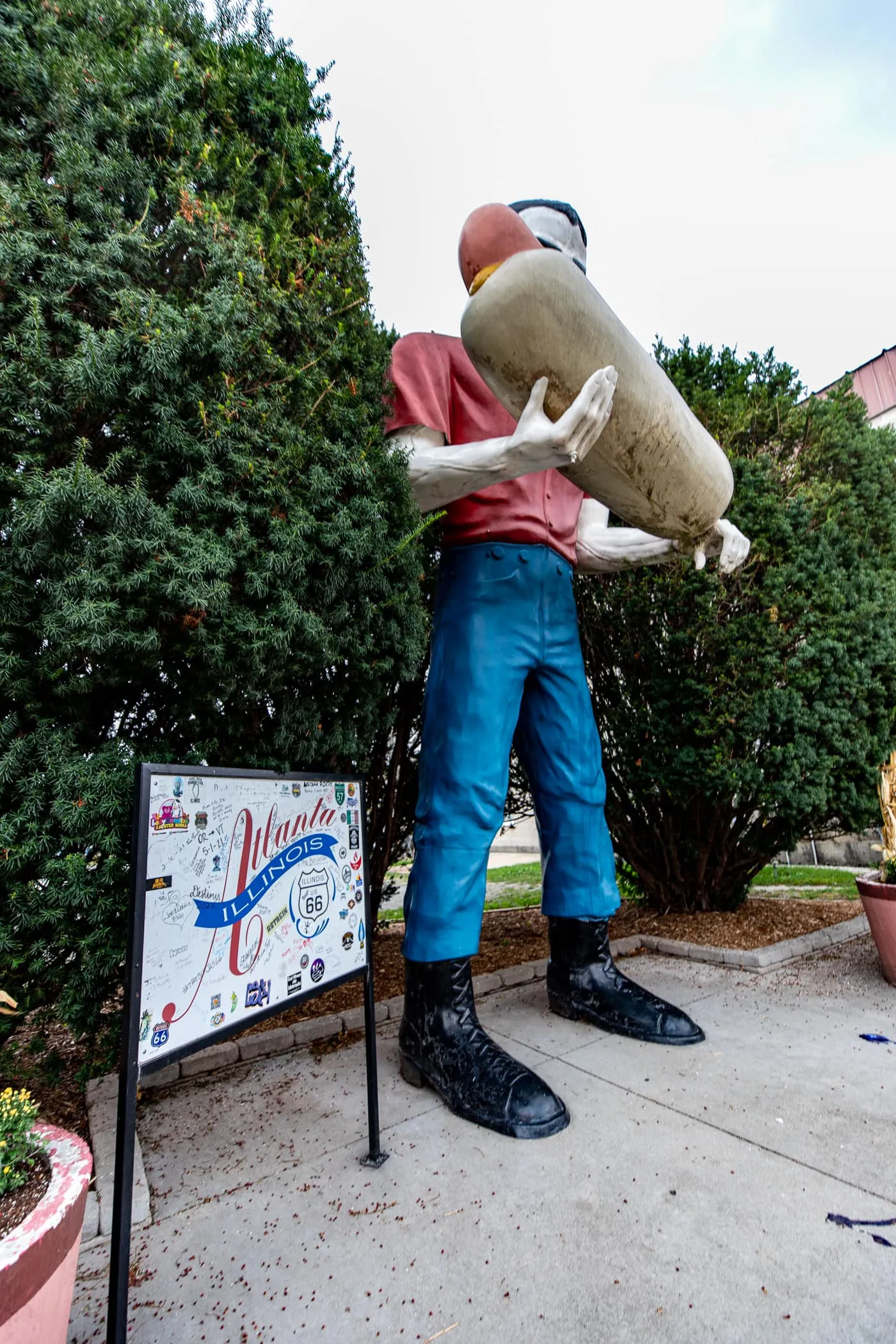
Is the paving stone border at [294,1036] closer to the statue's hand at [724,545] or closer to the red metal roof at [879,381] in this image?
the statue's hand at [724,545]

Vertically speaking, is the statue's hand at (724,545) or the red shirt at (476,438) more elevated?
the red shirt at (476,438)

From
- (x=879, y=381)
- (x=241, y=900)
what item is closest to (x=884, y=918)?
(x=241, y=900)

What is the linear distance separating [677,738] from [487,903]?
3609 millimetres

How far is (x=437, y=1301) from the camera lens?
4.54 ft

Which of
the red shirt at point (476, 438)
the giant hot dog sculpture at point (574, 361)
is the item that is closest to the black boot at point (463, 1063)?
the red shirt at point (476, 438)

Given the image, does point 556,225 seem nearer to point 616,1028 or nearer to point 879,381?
point 616,1028

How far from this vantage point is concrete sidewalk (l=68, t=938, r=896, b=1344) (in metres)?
1.35

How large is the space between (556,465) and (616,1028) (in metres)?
2.13

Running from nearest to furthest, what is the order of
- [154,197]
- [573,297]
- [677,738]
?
[154,197] → [573,297] → [677,738]

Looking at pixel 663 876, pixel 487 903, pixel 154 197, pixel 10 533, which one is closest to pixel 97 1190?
pixel 10 533

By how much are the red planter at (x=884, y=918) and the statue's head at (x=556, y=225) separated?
3073 mm

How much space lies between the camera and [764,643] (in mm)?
3773

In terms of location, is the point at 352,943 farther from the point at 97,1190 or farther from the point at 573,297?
the point at 573,297

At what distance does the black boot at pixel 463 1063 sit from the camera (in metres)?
2.04
